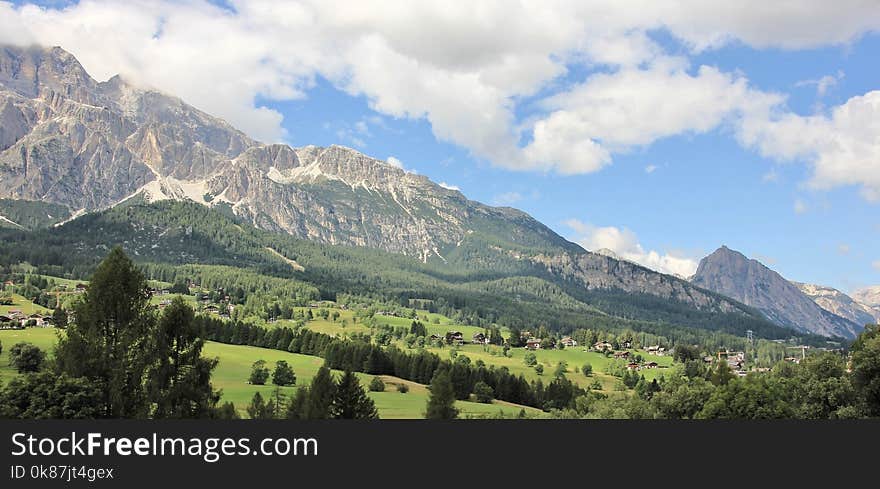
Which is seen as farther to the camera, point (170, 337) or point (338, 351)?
point (338, 351)

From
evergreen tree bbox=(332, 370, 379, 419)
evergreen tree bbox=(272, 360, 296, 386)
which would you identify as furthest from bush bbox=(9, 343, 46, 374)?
evergreen tree bbox=(332, 370, 379, 419)

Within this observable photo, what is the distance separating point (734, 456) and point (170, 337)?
3370 cm

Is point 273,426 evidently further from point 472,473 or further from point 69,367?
point 69,367

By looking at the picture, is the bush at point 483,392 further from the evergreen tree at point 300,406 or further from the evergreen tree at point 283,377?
the evergreen tree at point 300,406

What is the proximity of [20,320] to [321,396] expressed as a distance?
429 feet

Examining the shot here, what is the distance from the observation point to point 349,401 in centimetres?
6631

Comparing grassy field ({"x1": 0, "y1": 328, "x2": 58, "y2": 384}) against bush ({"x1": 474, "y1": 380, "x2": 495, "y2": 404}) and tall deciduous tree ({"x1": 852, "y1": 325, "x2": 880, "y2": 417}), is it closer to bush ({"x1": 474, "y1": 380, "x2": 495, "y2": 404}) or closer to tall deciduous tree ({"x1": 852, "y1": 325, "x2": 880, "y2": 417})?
bush ({"x1": 474, "y1": 380, "x2": 495, "y2": 404})

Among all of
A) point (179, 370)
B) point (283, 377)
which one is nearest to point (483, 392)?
point (283, 377)

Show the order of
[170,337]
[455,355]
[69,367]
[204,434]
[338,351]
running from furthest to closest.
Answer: [455,355]
[338,351]
[170,337]
[69,367]
[204,434]

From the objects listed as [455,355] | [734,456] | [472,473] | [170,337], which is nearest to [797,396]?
[734,456]

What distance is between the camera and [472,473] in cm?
2677

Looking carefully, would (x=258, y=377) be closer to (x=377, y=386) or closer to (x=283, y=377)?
(x=283, y=377)

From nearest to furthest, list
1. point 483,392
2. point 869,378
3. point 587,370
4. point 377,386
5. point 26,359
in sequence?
point 869,378, point 26,359, point 377,386, point 483,392, point 587,370

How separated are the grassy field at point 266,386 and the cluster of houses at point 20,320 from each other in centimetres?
479
